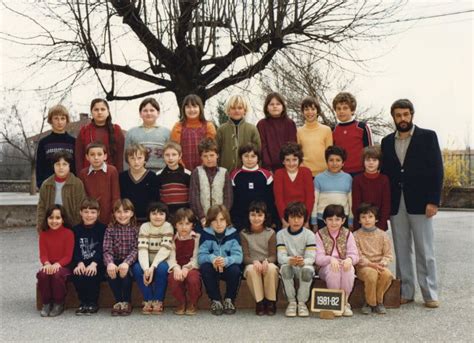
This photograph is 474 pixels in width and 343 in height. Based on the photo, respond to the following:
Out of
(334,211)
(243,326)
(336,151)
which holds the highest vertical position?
(336,151)

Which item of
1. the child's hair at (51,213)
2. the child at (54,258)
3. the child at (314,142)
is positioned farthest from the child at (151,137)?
the child at (314,142)

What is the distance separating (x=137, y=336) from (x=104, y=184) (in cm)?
197

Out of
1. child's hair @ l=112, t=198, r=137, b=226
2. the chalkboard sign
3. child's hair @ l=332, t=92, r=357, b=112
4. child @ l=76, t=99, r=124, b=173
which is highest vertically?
child's hair @ l=332, t=92, r=357, b=112

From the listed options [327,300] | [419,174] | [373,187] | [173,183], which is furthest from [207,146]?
[419,174]

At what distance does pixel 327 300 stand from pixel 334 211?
90 centimetres

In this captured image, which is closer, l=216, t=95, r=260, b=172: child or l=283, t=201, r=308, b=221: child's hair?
l=283, t=201, r=308, b=221: child's hair

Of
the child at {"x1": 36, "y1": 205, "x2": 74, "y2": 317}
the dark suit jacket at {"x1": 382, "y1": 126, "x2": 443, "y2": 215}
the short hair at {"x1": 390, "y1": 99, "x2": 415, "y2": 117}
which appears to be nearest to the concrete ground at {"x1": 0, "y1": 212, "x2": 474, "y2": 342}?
the child at {"x1": 36, "y1": 205, "x2": 74, "y2": 317}

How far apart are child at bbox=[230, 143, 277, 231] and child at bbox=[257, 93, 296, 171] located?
1.48 feet

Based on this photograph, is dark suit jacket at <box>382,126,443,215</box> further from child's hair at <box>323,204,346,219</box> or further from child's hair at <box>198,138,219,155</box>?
child's hair at <box>198,138,219,155</box>

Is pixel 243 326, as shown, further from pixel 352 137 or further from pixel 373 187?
pixel 352 137

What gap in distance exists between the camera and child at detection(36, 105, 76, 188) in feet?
21.1

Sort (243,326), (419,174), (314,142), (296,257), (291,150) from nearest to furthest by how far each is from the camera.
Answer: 1. (243,326)
2. (296,257)
3. (419,174)
4. (291,150)
5. (314,142)

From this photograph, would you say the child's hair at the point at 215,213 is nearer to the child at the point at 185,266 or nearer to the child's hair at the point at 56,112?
the child at the point at 185,266

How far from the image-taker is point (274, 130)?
633 centimetres
